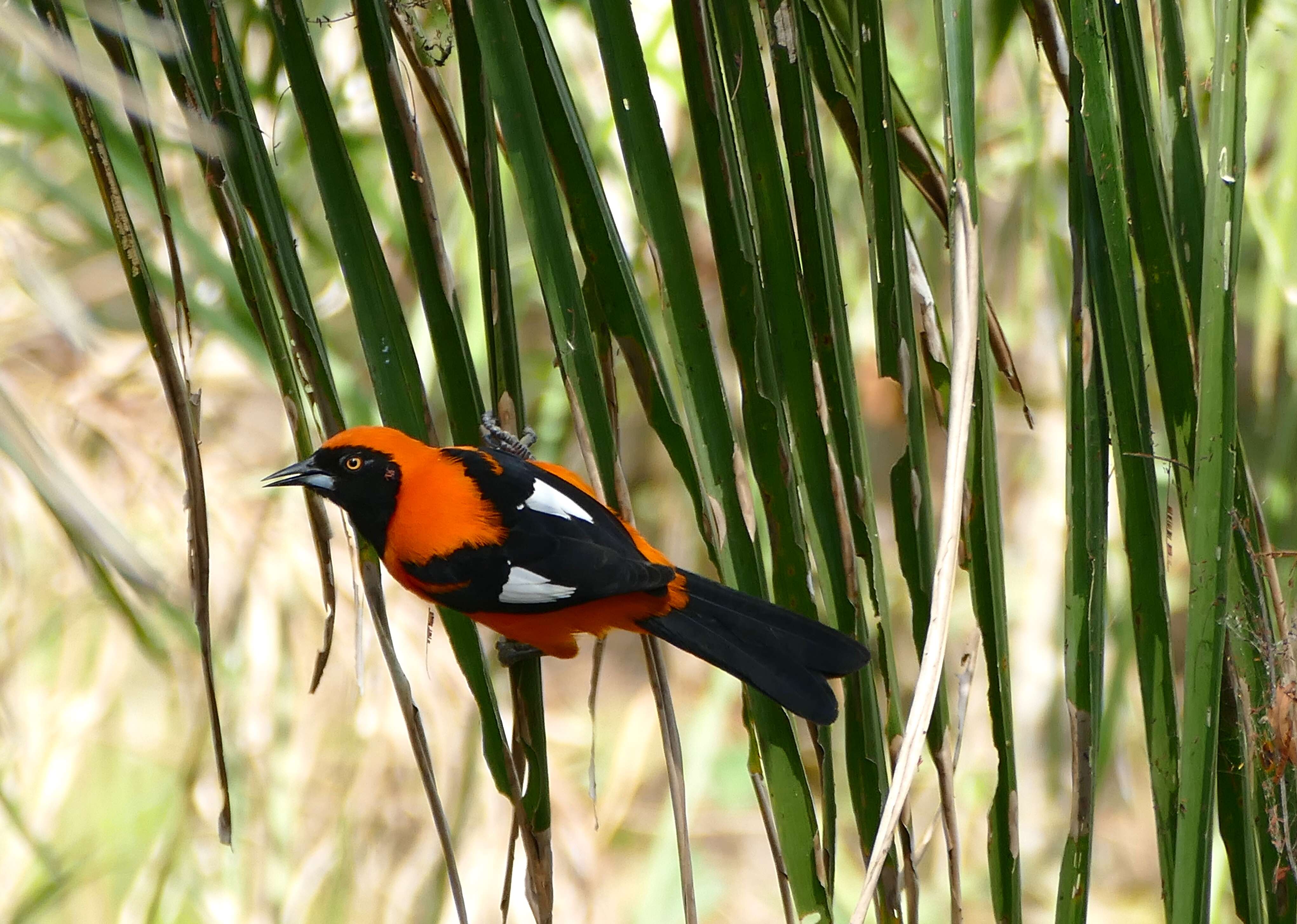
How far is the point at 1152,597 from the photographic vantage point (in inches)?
39.7

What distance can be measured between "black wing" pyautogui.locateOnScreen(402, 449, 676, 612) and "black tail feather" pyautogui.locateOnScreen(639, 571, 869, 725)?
2.4 inches

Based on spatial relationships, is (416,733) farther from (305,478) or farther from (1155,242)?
(1155,242)

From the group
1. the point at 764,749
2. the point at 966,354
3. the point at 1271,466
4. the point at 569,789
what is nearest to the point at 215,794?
the point at 569,789

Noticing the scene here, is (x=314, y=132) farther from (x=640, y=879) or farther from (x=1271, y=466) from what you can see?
(x=640, y=879)

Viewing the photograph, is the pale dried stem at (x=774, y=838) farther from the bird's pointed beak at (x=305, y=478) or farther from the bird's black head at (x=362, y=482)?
the bird's black head at (x=362, y=482)

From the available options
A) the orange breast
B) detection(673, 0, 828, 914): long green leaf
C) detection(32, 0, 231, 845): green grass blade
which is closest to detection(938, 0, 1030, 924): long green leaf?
detection(673, 0, 828, 914): long green leaf

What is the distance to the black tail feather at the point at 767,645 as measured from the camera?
1140mm

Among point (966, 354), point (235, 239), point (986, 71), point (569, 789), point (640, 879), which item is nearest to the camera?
point (966, 354)

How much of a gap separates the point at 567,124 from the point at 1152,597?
0.66 m

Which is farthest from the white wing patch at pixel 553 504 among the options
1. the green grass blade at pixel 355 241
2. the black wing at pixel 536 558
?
the green grass blade at pixel 355 241

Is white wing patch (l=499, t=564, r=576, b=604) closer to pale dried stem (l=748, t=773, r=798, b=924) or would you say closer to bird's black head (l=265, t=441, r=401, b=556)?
bird's black head (l=265, t=441, r=401, b=556)

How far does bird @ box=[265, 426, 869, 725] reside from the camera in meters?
1.52

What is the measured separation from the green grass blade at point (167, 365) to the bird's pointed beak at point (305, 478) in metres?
0.32

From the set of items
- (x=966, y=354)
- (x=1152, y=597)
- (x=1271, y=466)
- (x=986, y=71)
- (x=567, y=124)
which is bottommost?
(x=1152, y=597)
